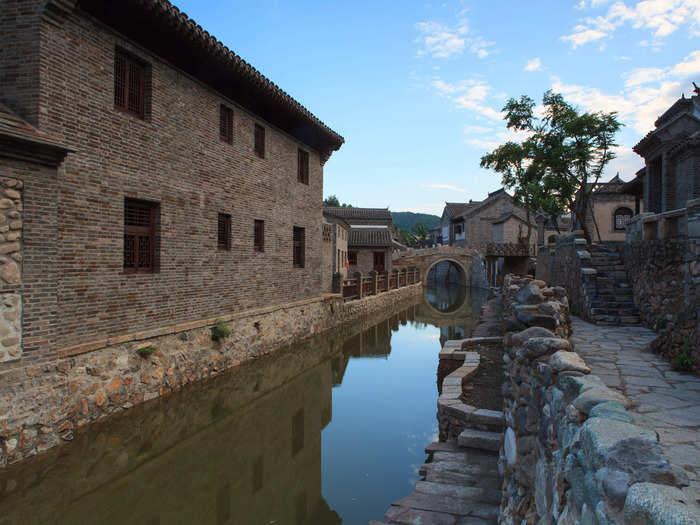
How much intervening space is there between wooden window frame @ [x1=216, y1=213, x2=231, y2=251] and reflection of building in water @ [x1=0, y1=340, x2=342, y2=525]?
11.2 ft

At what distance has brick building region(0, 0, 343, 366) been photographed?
5.62 metres

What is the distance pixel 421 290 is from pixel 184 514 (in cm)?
3071

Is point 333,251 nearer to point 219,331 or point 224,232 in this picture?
point 224,232

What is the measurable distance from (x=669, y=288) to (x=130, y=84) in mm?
9731

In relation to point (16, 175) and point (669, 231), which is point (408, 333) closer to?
point (669, 231)

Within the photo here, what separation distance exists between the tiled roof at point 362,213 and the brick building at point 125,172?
87.5ft

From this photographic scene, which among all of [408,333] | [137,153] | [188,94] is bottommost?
[408,333]

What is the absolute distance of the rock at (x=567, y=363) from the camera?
253 centimetres

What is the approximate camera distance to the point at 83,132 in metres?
6.64

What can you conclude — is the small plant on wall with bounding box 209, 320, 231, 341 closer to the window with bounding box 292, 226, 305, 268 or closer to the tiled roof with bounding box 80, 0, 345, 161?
the window with bounding box 292, 226, 305, 268

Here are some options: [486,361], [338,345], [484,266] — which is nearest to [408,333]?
[338,345]

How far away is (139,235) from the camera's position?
7883 millimetres

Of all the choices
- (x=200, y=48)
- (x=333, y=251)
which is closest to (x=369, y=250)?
(x=333, y=251)

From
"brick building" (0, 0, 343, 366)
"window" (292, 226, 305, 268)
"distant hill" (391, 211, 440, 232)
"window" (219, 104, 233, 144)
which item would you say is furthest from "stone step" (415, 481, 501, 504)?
"distant hill" (391, 211, 440, 232)
